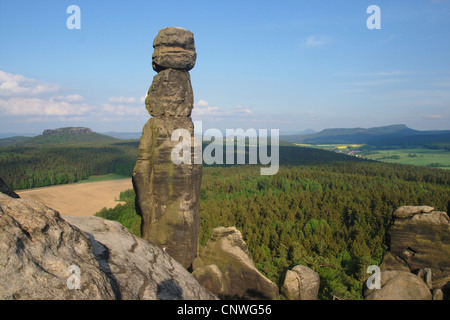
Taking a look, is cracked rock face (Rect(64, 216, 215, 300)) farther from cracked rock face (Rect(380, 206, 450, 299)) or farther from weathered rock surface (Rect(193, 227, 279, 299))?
cracked rock face (Rect(380, 206, 450, 299))

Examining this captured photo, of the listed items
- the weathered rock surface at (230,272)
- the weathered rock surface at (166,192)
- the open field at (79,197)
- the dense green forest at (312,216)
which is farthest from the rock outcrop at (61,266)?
the open field at (79,197)

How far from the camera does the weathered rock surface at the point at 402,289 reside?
635 inches

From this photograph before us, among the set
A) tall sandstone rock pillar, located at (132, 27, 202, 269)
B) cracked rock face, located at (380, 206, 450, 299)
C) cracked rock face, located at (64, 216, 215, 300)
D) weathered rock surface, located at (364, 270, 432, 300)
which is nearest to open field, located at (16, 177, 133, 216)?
tall sandstone rock pillar, located at (132, 27, 202, 269)

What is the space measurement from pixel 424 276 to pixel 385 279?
7.14 feet

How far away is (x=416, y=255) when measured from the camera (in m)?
18.9

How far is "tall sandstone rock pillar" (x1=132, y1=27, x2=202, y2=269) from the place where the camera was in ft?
66.0

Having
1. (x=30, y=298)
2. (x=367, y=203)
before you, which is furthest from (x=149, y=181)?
(x=367, y=203)

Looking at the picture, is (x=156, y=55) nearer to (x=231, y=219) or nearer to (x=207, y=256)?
(x=207, y=256)

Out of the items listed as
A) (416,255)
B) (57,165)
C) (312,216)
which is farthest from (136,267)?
(57,165)

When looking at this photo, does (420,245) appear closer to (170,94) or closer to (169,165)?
(169,165)

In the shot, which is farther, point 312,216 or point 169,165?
point 312,216

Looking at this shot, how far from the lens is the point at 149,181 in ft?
68.0

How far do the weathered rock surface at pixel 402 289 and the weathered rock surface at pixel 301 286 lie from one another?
381 centimetres

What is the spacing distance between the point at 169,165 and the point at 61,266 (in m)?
12.7
